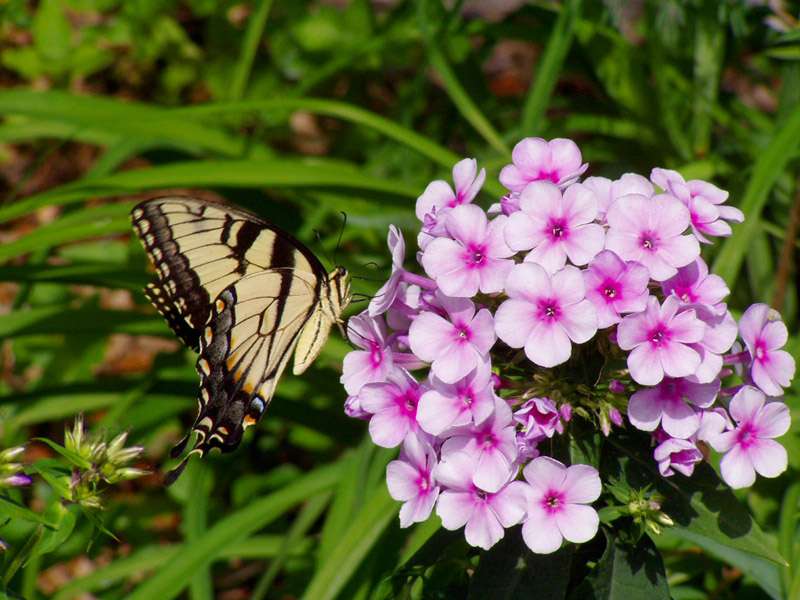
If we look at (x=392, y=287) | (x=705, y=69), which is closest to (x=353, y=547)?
(x=392, y=287)

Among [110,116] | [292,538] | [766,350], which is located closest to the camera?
[766,350]

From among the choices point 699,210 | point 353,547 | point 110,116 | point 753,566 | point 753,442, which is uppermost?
point 699,210

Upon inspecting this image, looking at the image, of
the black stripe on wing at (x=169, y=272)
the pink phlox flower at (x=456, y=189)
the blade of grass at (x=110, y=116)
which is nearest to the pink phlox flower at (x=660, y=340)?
the pink phlox flower at (x=456, y=189)

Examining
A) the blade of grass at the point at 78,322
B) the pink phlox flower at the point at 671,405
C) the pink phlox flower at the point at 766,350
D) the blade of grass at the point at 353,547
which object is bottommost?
the blade of grass at the point at 353,547

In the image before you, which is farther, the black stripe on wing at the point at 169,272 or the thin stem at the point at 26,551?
the black stripe on wing at the point at 169,272

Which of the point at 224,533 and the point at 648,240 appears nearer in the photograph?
the point at 648,240

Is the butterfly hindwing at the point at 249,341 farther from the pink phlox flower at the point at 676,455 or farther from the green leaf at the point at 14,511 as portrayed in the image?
the pink phlox flower at the point at 676,455

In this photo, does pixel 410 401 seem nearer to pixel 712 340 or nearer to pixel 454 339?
pixel 454 339

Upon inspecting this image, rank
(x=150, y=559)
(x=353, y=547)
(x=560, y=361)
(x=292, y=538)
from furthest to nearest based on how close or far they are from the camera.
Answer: (x=150, y=559), (x=292, y=538), (x=353, y=547), (x=560, y=361)
